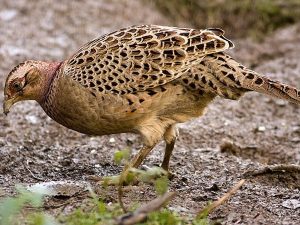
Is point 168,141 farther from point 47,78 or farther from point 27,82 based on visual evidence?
point 27,82

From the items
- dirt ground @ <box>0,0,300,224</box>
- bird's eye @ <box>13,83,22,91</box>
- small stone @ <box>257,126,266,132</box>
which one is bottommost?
small stone @ <box>257,126,266,132</box>

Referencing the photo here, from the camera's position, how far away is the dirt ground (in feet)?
18.0

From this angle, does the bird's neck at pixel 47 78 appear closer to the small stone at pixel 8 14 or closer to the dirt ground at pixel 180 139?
the dirt ground at pixel 180 139

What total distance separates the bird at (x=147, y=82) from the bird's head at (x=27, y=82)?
2 centimetres

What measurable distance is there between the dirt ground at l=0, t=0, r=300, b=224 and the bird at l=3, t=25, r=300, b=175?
49cm

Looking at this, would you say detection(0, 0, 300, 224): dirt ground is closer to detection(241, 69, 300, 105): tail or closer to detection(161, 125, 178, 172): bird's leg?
detection(161, 125, 178, 172): bird's leg

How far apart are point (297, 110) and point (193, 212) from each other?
3443 millimetres

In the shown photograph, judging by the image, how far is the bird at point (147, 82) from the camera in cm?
563

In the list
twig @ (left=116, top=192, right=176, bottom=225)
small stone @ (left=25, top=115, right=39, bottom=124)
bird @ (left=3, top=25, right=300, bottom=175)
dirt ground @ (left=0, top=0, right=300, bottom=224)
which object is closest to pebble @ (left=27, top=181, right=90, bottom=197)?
dirt ground @ (left=0, top=0, right=300, bottom=224)

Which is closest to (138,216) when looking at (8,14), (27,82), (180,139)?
(27,82)

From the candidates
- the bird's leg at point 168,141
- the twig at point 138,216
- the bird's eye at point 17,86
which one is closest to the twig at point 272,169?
the bird's leg at point 168,141

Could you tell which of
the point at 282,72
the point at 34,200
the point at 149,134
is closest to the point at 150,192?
the point at 149,134

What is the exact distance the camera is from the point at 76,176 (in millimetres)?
6074

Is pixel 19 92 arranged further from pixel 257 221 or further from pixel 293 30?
pixel 293 30
